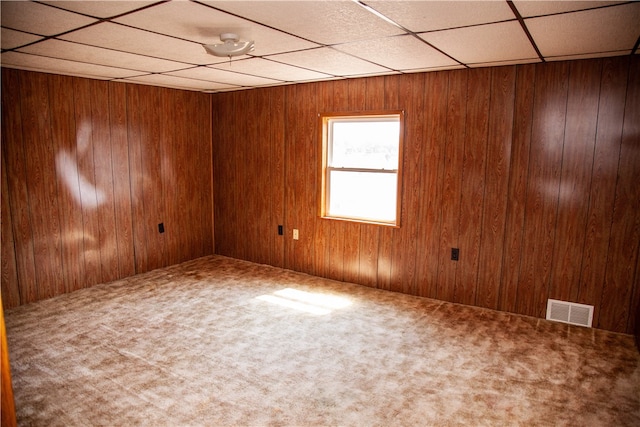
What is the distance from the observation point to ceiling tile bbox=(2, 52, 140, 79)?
10.6 feet

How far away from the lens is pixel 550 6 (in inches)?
77.3

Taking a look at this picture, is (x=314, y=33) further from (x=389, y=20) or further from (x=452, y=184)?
(x=452, y=184)

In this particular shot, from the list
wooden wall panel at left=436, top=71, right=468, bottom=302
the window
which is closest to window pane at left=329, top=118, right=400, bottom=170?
the window

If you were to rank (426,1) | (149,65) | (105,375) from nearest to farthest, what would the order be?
(426,1) < (105,375) < (149,65)

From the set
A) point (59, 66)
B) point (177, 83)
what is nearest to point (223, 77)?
point (177, 83)

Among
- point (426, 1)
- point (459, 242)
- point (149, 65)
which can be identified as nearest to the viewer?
point (426, 1)

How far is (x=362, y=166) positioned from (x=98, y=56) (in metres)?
2.55

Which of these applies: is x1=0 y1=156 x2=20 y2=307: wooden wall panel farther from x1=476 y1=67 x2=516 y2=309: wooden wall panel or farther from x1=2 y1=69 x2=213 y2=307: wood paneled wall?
x1=476 y1=67 x2=516 y2=309: wooden wall panel

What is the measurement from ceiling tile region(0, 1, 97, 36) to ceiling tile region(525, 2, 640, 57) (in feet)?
7.71

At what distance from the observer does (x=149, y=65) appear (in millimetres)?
3469

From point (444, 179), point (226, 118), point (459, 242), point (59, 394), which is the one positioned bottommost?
point (59, 394)

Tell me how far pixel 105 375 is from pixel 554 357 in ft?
9.90

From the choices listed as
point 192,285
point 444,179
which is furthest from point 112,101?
point 444,179

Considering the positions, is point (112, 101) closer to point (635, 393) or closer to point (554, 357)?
point (554, 357)
